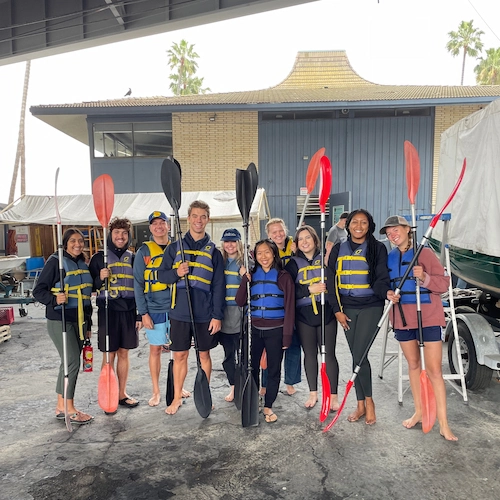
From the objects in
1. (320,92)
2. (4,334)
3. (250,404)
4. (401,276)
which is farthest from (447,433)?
(320,92)

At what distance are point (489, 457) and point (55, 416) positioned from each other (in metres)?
3.64

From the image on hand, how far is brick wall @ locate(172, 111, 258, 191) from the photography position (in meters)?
13.4

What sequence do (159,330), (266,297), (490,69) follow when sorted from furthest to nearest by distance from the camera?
1. (490,69)
2. (159,330)
3. (266,297)

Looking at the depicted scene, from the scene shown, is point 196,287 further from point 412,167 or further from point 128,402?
point 412,167

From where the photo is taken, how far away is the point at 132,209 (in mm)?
11664

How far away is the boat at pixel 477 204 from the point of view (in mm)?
3787

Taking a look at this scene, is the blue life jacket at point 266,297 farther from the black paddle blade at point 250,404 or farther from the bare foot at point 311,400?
the bare foot at point 311,400

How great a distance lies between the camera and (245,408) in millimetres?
3400

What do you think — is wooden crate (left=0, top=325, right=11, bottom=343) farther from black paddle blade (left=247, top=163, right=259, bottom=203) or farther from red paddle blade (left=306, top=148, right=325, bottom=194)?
red paddle blade (left=306, top=148, right=325, bottom=194)

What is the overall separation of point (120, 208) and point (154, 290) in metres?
8.79

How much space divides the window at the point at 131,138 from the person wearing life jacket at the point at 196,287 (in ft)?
36.2

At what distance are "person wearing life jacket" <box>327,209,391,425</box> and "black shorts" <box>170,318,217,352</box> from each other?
1.15 meters

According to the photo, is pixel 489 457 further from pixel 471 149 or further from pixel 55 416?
pixel 55 416

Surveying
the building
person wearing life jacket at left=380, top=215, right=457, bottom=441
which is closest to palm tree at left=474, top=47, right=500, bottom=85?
the building
